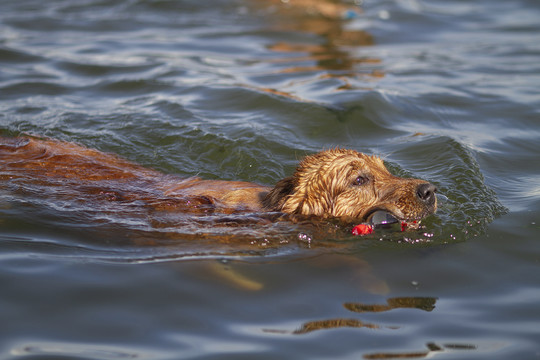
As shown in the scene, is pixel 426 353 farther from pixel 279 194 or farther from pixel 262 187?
pixel 262 187

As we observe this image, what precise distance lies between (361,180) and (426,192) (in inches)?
26.7

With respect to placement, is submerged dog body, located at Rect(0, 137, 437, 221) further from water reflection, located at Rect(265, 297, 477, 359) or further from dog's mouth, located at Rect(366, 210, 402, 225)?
water reflection, located at Rect(265, 297, 477, 359)

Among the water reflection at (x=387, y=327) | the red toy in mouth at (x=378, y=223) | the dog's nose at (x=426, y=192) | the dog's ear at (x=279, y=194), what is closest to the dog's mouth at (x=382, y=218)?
the red toy in mouth at (x=378, y=223)

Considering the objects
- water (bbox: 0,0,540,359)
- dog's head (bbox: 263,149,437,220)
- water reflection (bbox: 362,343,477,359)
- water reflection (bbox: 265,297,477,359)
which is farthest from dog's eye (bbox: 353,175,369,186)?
water reflection (bbox: 362,343,477,359)

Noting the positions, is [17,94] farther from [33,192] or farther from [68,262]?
[68,262]

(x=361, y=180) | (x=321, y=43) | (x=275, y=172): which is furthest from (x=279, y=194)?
(x=321, y=43)

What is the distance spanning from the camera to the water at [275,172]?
507 centimetres

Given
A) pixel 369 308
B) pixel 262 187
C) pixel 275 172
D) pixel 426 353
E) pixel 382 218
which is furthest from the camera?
pixel 275 172

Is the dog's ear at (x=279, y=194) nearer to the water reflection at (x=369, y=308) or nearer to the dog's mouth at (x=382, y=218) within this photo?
the dog's mouth at (x=382, y=218)

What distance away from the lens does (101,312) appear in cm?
525

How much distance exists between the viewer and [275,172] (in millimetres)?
8828

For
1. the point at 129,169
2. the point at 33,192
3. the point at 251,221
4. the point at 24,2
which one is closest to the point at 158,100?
the point at 129,169

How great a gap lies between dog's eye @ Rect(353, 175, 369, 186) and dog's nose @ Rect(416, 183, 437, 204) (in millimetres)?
544

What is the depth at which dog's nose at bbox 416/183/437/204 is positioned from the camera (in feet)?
21.2
